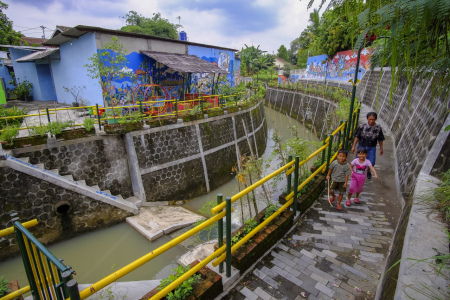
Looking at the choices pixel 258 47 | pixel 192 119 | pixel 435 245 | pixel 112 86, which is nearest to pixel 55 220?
pixel 192 119

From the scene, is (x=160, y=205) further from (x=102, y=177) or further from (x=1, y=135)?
(x=1, y=135)

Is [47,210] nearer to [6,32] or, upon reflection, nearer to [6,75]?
[6,75]

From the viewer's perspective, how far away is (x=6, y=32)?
2047cm

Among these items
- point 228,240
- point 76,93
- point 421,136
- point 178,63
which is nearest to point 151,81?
point 178,63

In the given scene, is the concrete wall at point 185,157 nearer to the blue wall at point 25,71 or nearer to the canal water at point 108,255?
the canal water at point 108,255

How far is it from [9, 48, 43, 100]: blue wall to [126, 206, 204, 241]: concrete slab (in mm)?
15316

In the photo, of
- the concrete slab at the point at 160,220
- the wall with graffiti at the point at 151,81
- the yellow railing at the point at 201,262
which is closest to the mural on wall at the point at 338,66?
the wall with graffiti at the point at 151,81

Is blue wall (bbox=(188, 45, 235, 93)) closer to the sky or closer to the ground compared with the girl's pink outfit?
closer to the sky

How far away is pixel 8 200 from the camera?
22.0ft

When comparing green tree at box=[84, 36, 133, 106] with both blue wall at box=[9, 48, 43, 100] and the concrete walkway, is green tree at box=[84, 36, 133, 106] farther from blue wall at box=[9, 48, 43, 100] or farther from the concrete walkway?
the concrete walkway

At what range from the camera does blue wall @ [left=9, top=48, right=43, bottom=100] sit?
674 inches

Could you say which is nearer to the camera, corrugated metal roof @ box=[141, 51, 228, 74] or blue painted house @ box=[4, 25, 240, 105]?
blue painted house @ box=[4, 25, 240, 105]

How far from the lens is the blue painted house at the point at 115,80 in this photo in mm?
11883

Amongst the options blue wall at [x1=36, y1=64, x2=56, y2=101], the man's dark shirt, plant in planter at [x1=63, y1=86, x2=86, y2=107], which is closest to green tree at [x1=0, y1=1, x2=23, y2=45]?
blue wall at [x1=36, y1=64, x2=56, y2=101]
